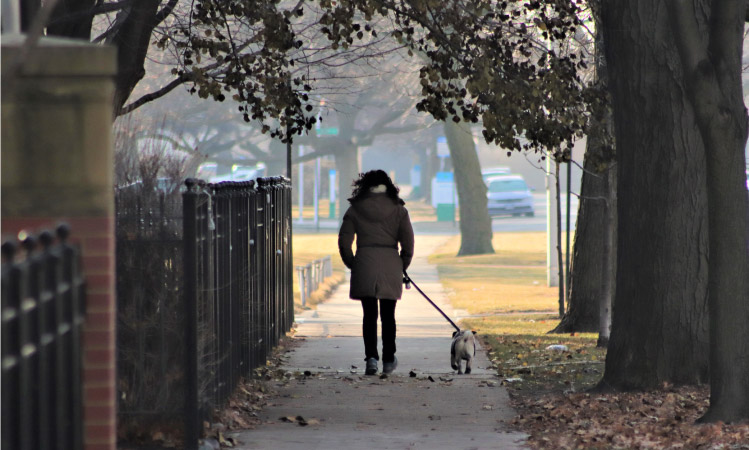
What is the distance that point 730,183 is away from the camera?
706cm

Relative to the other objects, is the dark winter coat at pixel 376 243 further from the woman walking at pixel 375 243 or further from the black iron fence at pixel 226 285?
the black iron fence at pixel 226 285

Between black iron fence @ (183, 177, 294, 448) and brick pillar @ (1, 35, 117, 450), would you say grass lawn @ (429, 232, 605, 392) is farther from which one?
brick pillar @ (1, 35, 117, 450)

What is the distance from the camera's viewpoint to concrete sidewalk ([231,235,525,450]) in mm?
6969

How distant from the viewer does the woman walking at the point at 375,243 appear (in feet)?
31.7

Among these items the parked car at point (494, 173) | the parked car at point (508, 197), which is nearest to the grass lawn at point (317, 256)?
the parked car at point (508, 197)

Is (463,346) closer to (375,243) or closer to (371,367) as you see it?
Answer: (371,367)

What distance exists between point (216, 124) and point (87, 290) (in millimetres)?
51225

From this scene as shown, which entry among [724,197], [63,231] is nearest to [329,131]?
[724,197]

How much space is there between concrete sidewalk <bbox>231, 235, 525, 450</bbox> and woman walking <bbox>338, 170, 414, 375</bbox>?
27.0 inches

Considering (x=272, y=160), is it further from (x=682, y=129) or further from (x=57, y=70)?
(x=57, y=70)

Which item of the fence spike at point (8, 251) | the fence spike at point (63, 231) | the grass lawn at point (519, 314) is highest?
the fence spike at point (63, 231)

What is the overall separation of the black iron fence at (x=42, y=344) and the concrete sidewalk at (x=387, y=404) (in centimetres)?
392

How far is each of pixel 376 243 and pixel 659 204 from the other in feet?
8.07

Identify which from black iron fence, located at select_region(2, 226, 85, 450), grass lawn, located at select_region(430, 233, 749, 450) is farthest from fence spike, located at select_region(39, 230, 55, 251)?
grass lawn, located at select_region(430, 233, 749, 450)
